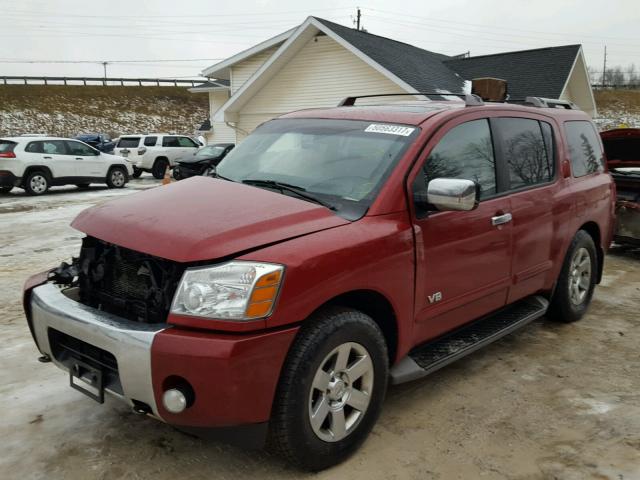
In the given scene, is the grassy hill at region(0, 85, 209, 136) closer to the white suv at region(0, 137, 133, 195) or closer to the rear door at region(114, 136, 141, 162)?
the rear door at region(114, 136, 141, 162)

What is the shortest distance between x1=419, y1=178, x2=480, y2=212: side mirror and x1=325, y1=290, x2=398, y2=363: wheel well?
605mm

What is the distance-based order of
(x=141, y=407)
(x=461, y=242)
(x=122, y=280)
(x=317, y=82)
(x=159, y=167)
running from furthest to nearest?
(x=159, y=167) → (x=317, y=82) → (x=461, y=242) → (x=122, y=280) → (x=141, y=407)

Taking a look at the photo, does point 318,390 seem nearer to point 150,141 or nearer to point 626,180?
point 626,180

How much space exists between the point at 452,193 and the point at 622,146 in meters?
6.20

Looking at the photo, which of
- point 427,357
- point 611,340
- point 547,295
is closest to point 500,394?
point 427,357

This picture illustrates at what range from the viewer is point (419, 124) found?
3.47m

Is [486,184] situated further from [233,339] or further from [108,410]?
[108,410]

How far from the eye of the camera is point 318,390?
2.71m

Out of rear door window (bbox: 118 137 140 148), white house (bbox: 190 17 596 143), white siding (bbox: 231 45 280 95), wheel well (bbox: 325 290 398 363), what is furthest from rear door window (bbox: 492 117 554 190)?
rear door window (bbox: 118 137 140 148)

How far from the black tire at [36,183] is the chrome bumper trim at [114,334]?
14930mm

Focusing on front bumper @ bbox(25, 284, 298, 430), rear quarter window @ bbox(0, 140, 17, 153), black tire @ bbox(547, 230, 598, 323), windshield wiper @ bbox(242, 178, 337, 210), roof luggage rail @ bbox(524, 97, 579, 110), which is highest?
roof luggage rail @ bbox(524, 97, 579, 110)

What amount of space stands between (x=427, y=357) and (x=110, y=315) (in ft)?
5.89

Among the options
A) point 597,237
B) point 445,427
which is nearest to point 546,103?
point 597,237

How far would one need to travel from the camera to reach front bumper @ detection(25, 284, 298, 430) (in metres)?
2.38
